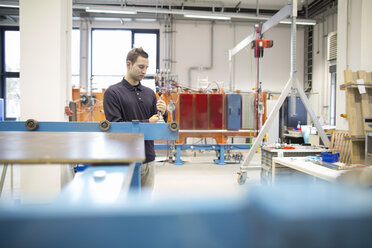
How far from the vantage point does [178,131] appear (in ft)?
4.46

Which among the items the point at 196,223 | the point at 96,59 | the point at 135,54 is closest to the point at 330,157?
the point at 135,54

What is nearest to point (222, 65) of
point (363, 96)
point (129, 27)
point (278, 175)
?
point (129, 27)

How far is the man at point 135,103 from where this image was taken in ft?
5.39

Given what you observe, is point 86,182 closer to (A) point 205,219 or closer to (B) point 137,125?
(A) point 205,219

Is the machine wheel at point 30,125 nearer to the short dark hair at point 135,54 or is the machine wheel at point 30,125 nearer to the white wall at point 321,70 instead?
the short dark hair at point 135,54

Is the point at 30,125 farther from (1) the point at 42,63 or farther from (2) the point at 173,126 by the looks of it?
(1) the point at 42,63

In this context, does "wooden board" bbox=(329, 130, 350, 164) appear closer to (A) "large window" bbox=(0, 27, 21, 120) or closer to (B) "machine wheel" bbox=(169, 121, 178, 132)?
(B) "machine wheel" bbox=(169, 121, 178, 132)

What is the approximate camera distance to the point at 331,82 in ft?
22.6

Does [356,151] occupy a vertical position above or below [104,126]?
below

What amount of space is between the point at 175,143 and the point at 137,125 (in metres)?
3.57

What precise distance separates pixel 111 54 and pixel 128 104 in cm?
627

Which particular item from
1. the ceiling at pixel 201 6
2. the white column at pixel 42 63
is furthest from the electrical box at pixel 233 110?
the white column at pixel 42 63

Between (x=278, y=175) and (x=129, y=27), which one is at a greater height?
(x=129, y=27)

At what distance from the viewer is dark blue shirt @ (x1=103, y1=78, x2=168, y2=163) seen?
164 cm
